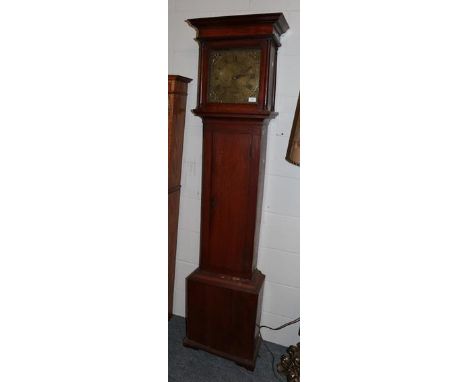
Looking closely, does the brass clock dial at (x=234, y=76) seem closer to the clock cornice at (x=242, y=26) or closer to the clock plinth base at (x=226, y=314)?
the clock cornice at (x=242, y=26)

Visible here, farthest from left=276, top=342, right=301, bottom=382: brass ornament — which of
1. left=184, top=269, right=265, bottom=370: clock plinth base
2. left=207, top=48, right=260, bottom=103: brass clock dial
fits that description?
left=207, top=48, right=260, bottom=103: brass clock dial

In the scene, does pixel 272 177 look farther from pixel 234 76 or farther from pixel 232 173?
pixel 234 76

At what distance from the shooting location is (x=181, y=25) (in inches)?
79.6

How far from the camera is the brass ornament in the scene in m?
1.75

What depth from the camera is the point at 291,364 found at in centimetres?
182

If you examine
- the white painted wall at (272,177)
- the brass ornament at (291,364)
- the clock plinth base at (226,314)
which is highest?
the white painted wall at (272,177)

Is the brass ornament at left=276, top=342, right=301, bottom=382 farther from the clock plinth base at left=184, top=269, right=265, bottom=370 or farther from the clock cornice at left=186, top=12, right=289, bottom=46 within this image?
the clock cornice at left=186, top=12, right=289, bottom=46

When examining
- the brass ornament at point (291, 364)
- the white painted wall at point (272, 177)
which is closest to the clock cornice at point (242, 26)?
the white painted wall at point (272, 177)

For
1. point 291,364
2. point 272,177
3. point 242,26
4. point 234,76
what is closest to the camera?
point 242,26

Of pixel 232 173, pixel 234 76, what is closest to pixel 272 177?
pixel 232 173

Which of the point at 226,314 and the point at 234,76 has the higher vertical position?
the point at 234,76

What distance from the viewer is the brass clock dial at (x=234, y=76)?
167cm

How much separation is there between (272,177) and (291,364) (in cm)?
112

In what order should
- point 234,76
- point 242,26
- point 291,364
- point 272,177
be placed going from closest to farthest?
point 242,26 → point 234,76 → point 291,364 → point 272,177
